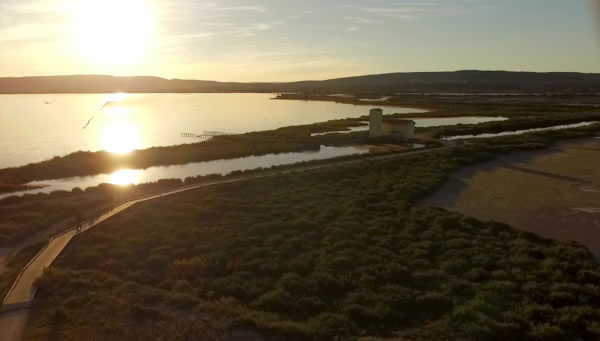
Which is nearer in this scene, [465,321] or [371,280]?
[465,321]

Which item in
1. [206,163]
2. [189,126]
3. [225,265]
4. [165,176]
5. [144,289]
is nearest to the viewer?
[144,289]

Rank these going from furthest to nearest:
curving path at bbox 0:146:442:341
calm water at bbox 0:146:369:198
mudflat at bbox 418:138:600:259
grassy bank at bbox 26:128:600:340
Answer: calm water at bbox 0:146:369:198, mudflat at bbox 418:138:600:259, curving path at bbox 0:146:442:341, grassy bank at bbox 26:128:600:340

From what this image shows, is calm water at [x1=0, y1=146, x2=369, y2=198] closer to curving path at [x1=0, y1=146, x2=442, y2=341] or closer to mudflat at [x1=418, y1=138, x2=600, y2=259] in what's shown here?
curving path at [x1=0, y1=146, x2=442, y2=341]

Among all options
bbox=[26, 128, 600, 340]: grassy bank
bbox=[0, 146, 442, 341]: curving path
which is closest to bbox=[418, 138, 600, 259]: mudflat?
bbox=[26, 128, 600, 340]: grassy bank

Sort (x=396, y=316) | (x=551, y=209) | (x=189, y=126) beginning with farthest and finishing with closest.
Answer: (x=189, y=126) < (x=551, y=209) < (x=396, y=316)

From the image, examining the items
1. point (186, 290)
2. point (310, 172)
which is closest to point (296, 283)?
point (186, 290)

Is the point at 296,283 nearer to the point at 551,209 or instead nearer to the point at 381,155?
the point at 551,209

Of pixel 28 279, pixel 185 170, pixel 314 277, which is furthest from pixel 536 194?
pixel 185 170
